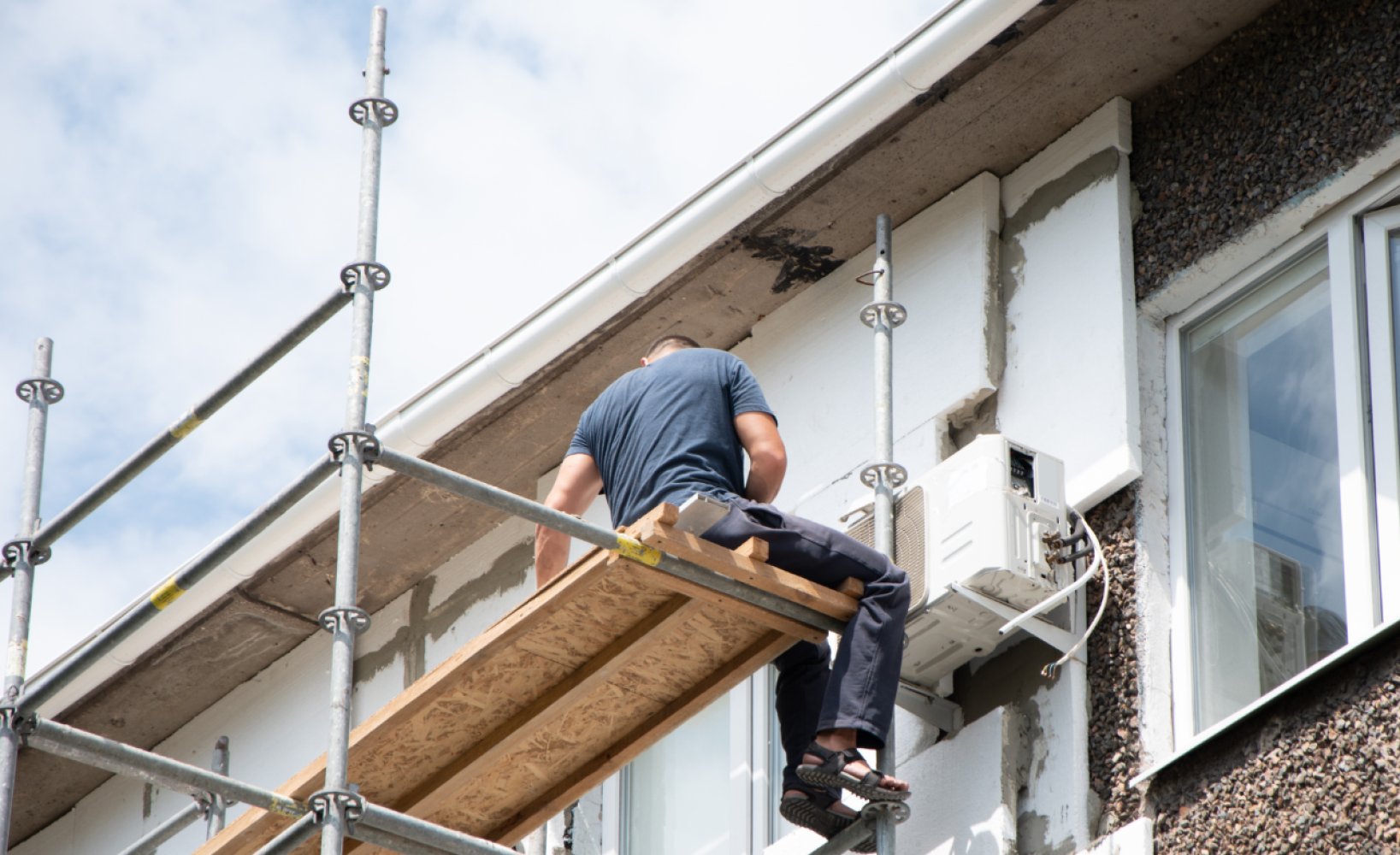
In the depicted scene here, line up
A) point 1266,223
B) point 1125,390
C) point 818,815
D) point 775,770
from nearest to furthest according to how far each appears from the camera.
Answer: point 818,815 → point 1266,223 → point 1125,390 → point 775,770

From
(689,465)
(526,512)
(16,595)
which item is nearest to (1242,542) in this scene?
(689,465)

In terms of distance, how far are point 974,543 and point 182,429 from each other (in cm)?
257

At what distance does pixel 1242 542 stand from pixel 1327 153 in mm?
1269

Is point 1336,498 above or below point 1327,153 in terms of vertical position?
below

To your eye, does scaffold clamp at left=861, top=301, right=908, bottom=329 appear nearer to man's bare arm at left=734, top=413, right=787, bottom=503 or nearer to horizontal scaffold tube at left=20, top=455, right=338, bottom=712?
man's bare arm at left=734, top=413, right=787, bottom=503

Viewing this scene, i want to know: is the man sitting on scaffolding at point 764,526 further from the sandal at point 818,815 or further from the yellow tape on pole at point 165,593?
the yellow tape on pole at point 165,593

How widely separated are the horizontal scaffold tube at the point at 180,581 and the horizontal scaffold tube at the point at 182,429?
59 cm

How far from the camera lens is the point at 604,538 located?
5.89 metres

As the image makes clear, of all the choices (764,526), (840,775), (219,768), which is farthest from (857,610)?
(219,768)

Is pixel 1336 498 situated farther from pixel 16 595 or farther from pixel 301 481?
pixel 16 595

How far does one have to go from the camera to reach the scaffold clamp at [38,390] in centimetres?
740

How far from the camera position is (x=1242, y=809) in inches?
241

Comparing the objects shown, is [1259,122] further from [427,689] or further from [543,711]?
[427,689]

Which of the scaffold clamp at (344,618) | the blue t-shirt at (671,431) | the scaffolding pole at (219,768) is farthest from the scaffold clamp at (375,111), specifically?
the scaffolding pole at (219,768)
